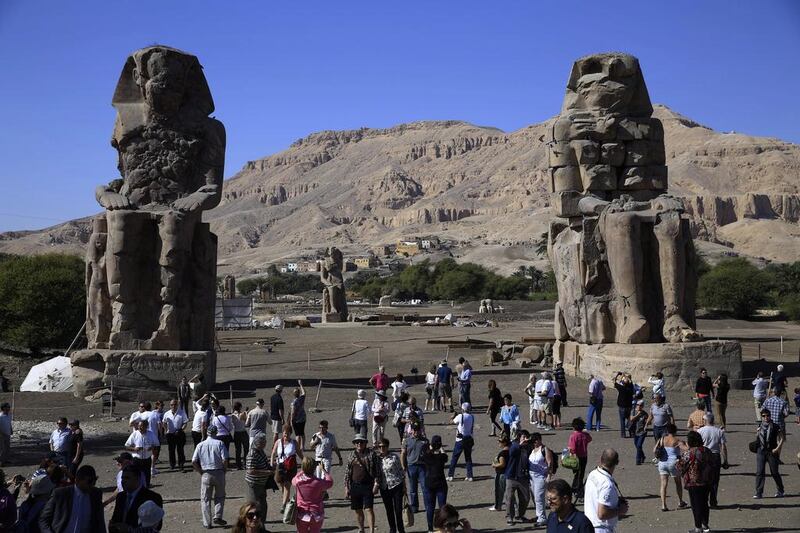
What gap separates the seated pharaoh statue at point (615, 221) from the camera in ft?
53.6

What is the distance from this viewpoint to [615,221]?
16.4 metres

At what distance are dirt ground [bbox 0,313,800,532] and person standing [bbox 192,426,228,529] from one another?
0.20 m

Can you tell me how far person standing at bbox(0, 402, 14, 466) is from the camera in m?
10.8

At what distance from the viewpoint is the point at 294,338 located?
111 ft

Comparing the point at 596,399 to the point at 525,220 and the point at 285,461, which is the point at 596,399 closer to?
the point at 285,461

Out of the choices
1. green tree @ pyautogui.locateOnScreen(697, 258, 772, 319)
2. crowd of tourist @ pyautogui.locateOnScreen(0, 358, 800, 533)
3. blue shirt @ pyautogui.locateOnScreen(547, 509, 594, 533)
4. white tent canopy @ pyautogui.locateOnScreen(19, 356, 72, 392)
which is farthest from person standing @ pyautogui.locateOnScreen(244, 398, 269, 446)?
green tree @ pyautogui.locateOnScreen(697, 258, 772, 319)

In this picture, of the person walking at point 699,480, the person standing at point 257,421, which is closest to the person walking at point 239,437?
the person standing at point 257,421

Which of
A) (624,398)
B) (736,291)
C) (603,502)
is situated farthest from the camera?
(736,291)

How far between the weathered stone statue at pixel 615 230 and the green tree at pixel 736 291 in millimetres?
29894

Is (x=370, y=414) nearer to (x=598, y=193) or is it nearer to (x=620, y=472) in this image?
(x=620, y=472)

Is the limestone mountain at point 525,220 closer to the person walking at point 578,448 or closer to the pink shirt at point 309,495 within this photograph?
the person walking at point 578,448

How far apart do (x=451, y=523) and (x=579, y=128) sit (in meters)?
13.8

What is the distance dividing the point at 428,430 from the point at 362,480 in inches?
216

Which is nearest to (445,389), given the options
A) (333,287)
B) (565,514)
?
(565,514)
